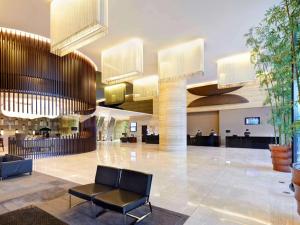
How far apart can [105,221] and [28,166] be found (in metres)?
4.23

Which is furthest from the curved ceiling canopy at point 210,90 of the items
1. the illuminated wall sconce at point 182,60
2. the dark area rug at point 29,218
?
the dark area rug at point 29,218

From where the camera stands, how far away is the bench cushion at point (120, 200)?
2.82 m

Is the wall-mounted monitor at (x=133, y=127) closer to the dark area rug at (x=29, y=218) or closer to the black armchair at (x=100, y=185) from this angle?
the black armchair at (x=100, y=185)

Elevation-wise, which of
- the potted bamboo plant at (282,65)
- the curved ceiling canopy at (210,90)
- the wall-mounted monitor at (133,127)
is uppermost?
the curved ceiling canopy at (210,90)

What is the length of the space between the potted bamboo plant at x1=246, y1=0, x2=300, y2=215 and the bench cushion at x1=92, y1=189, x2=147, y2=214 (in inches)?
93.4

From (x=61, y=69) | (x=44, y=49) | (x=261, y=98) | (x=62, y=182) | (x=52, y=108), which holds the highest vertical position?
(x=44, y=49)

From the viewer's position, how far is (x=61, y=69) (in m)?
9.45

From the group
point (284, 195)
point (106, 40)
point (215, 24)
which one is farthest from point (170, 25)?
point (284, 195)

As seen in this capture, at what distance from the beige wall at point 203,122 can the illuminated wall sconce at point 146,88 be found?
21.5 feet

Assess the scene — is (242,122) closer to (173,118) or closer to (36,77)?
(173,118)

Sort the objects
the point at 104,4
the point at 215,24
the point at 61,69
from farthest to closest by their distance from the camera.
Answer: the point at 61,69 → the point at 215,24 → the point at 104,4

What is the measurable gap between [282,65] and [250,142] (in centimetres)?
1033

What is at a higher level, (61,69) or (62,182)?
(61,69)

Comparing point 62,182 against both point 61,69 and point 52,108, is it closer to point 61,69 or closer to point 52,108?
point 52,108
